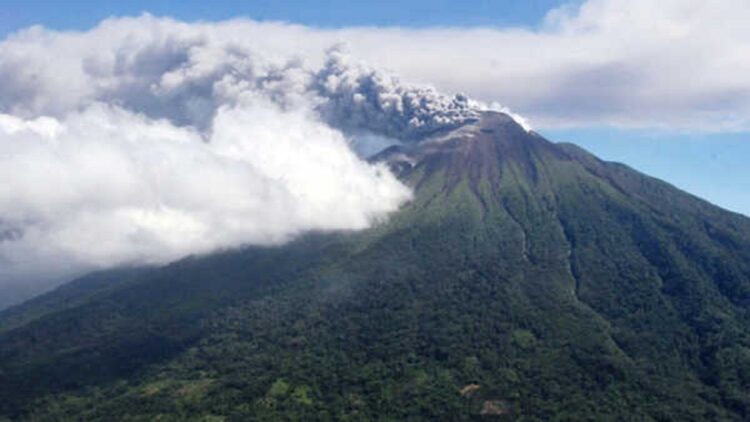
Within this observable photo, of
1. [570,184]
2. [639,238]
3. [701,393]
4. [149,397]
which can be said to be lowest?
[701,393]

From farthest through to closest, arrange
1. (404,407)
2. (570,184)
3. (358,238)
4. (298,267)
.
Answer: (570,184) → (358,238) → (298,267) → (404,407)

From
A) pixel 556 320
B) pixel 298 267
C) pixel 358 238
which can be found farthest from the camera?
pixel 358 238

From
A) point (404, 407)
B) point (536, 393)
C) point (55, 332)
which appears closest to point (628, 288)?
point (536, 393)

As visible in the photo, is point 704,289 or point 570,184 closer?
point 704,289

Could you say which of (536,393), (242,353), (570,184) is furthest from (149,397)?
(570,184)

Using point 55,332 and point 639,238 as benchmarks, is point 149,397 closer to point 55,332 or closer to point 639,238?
point 55,332

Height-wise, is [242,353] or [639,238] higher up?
[639,238]
